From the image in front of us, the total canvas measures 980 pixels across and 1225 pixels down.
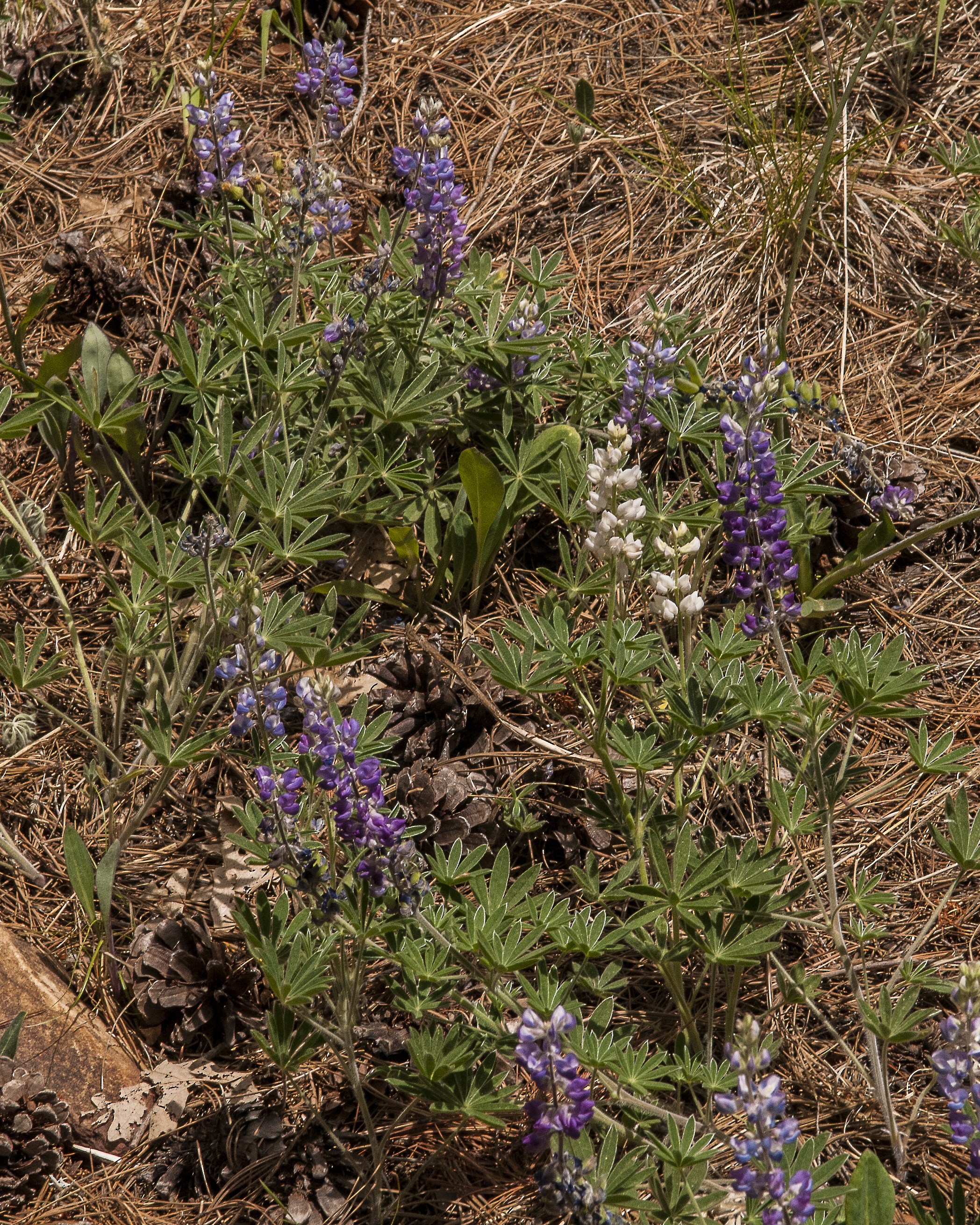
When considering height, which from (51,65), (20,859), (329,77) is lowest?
(20,859)

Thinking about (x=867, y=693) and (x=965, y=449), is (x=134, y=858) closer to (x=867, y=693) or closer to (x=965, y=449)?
(x=867, y=693)

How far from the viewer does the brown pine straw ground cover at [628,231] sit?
9.22 feet

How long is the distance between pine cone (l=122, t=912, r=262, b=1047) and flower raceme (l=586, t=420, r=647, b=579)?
1.34 metres

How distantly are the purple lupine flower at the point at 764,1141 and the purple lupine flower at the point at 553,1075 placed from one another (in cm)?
24

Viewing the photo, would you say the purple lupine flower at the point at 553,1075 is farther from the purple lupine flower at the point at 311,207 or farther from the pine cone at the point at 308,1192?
the purple lupine flower at the point at 311,207

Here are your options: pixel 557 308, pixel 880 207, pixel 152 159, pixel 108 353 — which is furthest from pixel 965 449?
pixel 152 159

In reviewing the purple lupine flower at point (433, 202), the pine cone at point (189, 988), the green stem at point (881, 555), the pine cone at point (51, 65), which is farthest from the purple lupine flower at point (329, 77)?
the pine cone at point (189, 988)

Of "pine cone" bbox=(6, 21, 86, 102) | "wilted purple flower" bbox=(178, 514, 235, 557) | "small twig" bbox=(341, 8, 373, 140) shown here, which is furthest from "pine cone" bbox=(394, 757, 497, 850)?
"pine cone" bbox=(6, 21, 86, 102)

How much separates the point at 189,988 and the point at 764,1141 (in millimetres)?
1488

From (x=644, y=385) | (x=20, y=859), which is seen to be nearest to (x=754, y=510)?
(x=644, y=385)

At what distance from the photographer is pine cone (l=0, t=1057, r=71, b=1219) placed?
221 centimetres

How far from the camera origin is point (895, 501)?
3238 millimetres

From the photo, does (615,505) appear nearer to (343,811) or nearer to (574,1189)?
(343,811)

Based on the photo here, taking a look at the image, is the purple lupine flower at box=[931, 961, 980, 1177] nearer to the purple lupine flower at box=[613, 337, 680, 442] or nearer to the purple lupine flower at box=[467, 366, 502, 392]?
the purple lupine flower at box=[613, 337, 680, 442]
